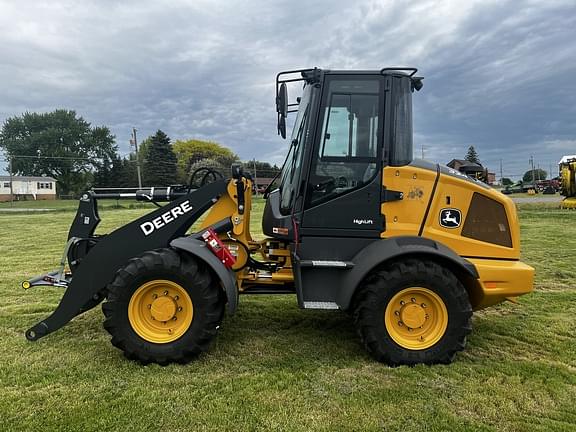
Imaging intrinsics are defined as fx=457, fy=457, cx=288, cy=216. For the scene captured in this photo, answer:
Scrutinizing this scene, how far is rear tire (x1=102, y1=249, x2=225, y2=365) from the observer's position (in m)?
4.05

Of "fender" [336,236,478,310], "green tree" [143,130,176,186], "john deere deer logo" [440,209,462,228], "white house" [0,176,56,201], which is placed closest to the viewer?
"fender" [336,236,478,310]

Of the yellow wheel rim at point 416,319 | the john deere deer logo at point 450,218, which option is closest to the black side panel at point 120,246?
the yellow wheel rim at point 416,319

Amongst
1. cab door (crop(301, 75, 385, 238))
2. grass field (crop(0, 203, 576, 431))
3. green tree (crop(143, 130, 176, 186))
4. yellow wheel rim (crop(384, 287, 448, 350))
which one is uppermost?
green tree (crop(143, 130, 176, 186))

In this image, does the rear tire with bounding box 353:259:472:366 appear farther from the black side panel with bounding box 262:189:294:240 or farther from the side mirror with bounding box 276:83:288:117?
the side mirror with bounding box 276:83:288:117

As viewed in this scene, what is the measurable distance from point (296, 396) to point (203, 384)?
779 millimetres

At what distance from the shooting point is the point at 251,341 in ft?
15.3

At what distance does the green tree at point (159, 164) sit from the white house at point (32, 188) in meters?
21.3

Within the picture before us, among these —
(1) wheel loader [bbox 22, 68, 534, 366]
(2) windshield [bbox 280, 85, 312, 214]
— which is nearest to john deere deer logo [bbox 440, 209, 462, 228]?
(1) wheel loader [bbox 22, 68, 534, 366]

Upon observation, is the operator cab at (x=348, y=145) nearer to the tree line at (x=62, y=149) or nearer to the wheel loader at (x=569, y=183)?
the wheel loader at (x=569, y=183)

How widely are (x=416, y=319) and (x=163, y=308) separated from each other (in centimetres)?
229

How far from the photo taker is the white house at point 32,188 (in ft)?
225

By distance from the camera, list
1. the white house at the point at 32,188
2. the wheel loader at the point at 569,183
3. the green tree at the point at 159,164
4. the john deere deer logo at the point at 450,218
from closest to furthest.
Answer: the john deere deer logo at the point at 450,218, the wheel loader at the point at 569,183, the green tree at the point at 159,164, the white house at the point at 32,188

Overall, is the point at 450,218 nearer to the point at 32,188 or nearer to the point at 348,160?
the point at 348,160

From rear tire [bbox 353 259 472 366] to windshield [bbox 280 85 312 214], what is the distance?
1.16m
